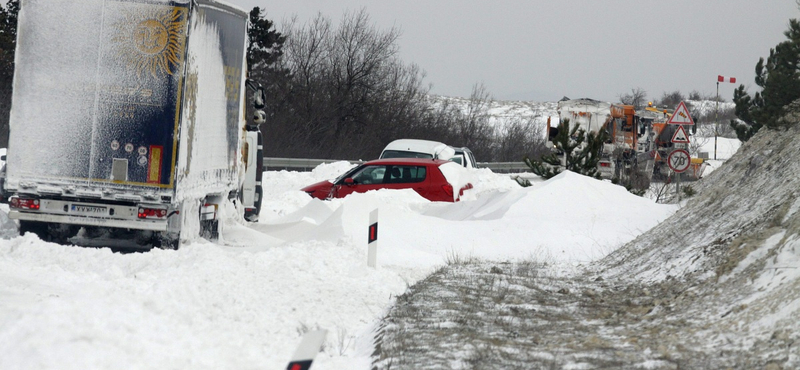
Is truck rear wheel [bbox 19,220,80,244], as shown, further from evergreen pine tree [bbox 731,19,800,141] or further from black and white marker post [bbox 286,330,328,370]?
evergreen pine tree [bbox 731,19,800,141]

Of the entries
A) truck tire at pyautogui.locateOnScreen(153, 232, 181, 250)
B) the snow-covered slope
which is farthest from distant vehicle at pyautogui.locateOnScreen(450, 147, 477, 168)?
truck tire at pyautogui.locateOnScreen(153, 232, 181, 250)

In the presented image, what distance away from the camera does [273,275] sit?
29.1 feet

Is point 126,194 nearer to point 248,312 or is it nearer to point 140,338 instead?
point 248,312

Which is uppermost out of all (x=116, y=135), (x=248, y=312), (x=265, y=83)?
(x=265, y=83)

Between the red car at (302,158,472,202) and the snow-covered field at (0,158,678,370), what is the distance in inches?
24.4

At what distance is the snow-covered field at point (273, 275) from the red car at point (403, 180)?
62 centimetres

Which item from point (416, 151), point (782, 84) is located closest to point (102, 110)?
point (782, 84)

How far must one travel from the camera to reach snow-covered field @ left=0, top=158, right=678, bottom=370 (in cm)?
525

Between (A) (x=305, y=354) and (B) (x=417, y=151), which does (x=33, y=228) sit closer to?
(A) (x=305, y=354)

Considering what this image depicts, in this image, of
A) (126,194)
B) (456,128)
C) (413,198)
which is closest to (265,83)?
(456,128)

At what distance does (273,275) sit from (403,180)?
9931 millimetres

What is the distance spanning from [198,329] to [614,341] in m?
2.88

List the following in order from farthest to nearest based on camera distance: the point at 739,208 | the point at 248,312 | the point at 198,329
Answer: the point at 739,208 < the point at 248,312 < the point at 198,329

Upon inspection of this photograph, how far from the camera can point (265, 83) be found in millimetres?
43656
